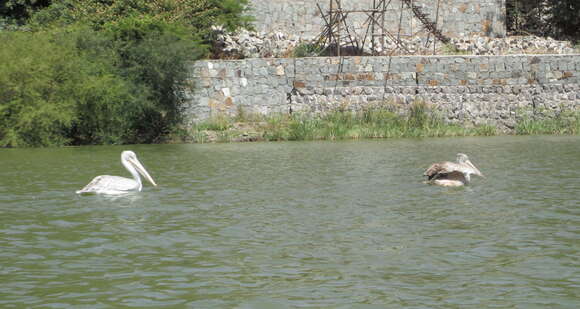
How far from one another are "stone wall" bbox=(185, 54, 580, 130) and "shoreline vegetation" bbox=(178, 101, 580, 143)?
0.50 meters

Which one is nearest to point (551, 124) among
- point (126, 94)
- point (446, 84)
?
point (446, 84)

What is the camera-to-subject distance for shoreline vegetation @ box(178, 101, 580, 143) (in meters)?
34.4

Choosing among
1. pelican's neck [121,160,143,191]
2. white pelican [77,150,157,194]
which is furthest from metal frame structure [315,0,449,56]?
white pelican [77,150,157,194]

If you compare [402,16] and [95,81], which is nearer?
[95,81]

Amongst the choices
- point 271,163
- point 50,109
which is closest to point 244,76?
point 50,109

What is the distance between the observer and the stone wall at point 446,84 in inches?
1454

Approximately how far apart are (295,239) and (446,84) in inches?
1035

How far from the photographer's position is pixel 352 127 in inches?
1383

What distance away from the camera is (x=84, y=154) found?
27.4m

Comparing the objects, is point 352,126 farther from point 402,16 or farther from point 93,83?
point 402,16

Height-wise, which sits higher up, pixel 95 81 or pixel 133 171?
pixel 95 81

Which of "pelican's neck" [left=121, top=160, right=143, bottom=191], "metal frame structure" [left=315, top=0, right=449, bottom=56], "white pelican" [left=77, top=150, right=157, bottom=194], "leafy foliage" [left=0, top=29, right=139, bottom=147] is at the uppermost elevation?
"metal frame structure" [left=315, top=0, right=449, bottom=56]

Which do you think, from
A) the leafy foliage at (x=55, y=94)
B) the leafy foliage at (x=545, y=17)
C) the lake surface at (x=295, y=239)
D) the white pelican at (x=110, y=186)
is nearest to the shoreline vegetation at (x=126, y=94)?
the leafy foliage at (x=55, y=94)

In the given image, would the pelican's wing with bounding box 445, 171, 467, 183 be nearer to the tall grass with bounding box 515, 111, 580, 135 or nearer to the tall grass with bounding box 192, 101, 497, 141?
the tall grass with bounding box 192, 101, 497, 141
